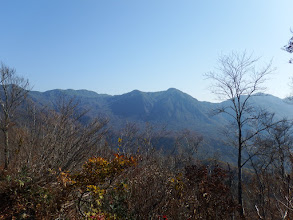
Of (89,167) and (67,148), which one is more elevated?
(67,148)

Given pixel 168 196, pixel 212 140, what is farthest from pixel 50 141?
pixel 212 140

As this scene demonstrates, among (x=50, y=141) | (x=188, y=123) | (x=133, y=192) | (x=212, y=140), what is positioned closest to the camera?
(x=50, y=141)

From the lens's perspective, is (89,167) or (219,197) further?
(219,197)

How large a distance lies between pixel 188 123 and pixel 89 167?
154228mm

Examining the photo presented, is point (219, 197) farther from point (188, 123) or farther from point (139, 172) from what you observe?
point (188, 123)

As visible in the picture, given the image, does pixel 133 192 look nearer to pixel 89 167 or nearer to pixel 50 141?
pixel 89 167

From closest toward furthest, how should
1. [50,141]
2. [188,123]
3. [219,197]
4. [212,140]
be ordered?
[50,141]
[219,197]
[212,140]
[188,123]

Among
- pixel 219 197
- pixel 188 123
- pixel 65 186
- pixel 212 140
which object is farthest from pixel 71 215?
pixel 188 123

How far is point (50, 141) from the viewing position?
4453mm

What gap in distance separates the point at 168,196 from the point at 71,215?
84.8 inches

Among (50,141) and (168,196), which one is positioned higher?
(50,141)

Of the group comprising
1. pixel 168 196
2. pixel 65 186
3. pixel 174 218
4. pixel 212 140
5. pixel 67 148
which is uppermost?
pixel 67 148

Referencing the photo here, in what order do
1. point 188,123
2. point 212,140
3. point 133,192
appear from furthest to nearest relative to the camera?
point 188,123, point 212,140, point 133,192

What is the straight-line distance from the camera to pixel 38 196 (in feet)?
12.5
